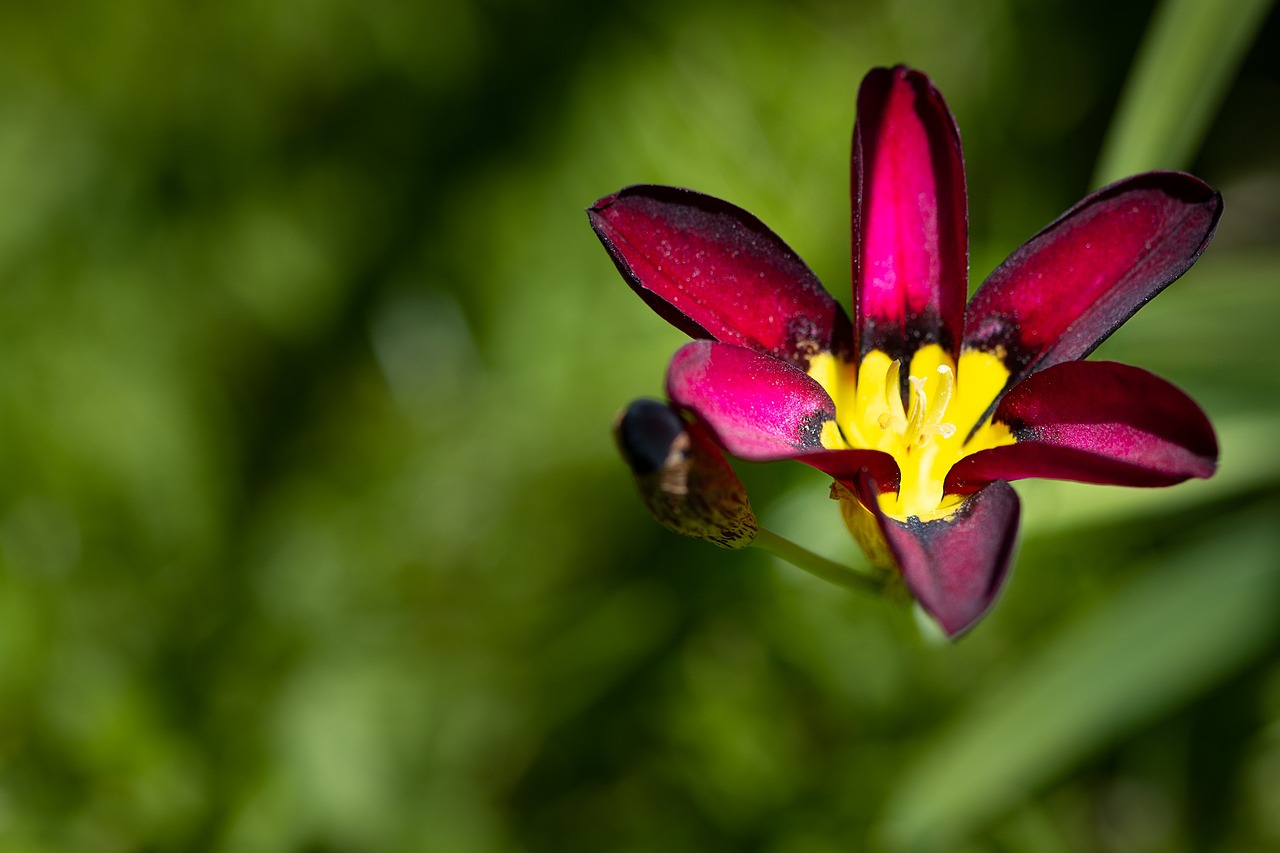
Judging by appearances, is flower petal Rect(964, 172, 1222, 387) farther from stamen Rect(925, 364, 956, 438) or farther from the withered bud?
the withered bud

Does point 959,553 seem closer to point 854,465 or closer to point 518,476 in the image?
point 854,465

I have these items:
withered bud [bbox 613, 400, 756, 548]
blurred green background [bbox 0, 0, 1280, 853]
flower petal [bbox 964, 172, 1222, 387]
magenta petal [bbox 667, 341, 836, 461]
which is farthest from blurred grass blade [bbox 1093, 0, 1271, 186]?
withered bud [bbox 613, 400, 756, 548]

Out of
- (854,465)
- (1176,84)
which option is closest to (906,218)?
(854,465)

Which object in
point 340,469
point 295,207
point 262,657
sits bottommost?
point 262,657

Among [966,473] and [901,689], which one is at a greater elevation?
[966,473]

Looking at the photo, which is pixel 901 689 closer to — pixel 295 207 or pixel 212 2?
pixel 295 207

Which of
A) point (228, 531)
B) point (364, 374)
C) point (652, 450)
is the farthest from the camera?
point (364, 374)

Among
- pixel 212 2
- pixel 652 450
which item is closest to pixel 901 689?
pixel 652 450
